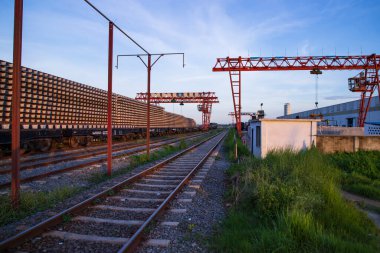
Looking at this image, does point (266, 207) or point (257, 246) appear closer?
point (257, 246)

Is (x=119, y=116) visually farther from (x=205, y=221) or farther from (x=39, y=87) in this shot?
(x=205, y=221)

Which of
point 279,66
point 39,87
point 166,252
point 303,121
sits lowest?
point 166,252

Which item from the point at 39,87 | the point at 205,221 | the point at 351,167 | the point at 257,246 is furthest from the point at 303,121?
the point at 39,87

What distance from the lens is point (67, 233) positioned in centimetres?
450

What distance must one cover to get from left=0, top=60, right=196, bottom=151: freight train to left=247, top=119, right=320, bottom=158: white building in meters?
10.5

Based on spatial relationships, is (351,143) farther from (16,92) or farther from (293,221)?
(16,92)

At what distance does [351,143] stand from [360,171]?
343 centimetres

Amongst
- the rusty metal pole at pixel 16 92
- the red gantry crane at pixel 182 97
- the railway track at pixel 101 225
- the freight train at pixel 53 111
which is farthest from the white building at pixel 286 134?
the red gantry crane at pixel 182 97

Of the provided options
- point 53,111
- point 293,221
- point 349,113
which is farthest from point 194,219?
point 349,113

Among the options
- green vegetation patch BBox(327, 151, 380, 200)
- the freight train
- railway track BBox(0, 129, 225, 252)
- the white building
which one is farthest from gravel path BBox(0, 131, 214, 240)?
green vegetation patch BBox(327, 151, 380, 200)

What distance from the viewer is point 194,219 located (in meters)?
5.43

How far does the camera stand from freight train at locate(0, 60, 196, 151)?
12.0m

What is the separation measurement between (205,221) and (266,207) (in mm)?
1163

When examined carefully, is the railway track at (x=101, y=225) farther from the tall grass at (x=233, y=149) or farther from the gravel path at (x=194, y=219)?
the tall grass at (x=233, y=149)
